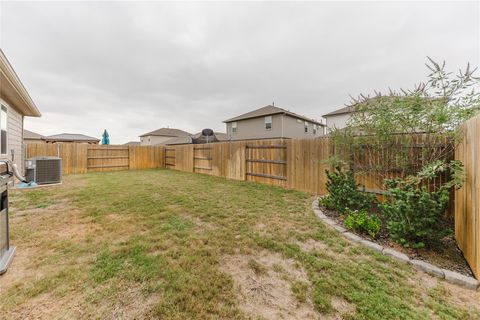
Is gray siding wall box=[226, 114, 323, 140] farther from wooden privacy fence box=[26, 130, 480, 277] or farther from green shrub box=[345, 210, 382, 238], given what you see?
green shrub box=[345, 210, 382, 238]

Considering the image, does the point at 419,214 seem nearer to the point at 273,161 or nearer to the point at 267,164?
the point at 273,161

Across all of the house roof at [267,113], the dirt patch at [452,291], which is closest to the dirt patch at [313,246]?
the dirt patch at [452,291]

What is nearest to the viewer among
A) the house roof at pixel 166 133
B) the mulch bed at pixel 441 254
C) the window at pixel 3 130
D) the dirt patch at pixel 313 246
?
the mulch bed at pixel 441 254

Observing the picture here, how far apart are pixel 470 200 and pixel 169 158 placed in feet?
45.8

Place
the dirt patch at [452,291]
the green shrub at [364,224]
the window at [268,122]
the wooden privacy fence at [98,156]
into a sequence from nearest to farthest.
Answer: the dirt patch at [452,291], the green shrub at [364,224], the wooden privacy fence at [98,156], the window at [268,122]

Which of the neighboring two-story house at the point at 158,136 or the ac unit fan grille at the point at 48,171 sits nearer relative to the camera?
the ac unit fan grille at the point at 48,171

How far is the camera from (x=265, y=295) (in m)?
1.70

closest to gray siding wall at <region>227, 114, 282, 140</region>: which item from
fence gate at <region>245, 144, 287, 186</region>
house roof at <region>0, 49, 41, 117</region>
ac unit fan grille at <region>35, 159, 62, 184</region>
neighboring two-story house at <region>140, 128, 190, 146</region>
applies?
fence gate at <region>245, 144, 287, 186</region>

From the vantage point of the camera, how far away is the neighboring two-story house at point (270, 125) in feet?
55.9

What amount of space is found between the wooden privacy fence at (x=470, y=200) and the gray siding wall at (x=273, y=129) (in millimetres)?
14651

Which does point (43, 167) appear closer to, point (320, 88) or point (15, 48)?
point (15, 48)

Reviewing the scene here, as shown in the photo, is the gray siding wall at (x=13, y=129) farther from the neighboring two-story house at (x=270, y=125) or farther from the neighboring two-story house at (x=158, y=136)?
the neighboring two-story house at (x=158, y=136)

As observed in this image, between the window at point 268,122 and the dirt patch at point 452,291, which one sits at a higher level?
the window at point 268,122

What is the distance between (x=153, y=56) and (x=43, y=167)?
242 inches
